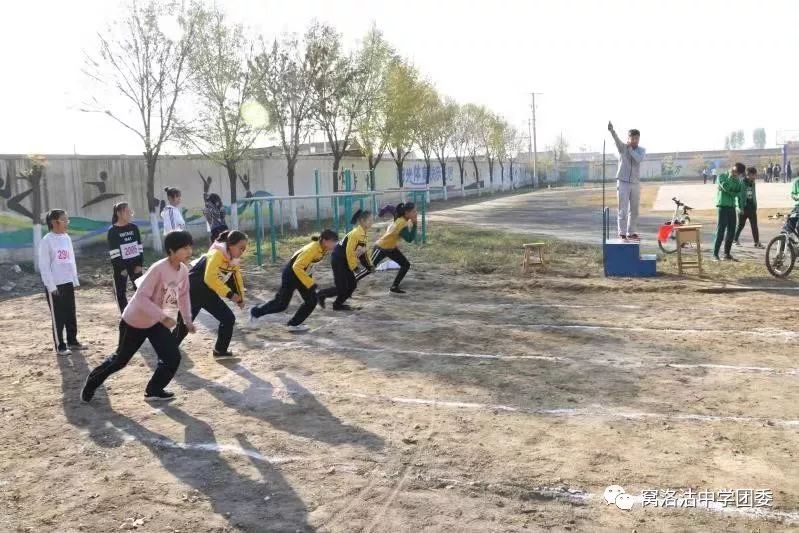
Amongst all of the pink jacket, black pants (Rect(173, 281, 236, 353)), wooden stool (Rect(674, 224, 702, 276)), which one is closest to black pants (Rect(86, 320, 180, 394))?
the pink jacket

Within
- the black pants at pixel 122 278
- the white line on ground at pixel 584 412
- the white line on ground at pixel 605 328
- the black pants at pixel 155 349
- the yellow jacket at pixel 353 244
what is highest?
the yellow jacket at pixel 353 244

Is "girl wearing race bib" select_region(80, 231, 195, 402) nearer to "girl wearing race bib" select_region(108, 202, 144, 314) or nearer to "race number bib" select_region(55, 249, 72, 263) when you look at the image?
"race number bib" select_region(55, 249, 72, 263)

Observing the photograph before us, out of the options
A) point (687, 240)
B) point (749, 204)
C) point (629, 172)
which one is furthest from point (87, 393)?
point (749, 204)

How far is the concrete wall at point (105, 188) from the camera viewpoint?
1520 centimetres

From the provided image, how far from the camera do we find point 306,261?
26.5ft

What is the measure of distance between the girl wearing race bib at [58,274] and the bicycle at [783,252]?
10.1m

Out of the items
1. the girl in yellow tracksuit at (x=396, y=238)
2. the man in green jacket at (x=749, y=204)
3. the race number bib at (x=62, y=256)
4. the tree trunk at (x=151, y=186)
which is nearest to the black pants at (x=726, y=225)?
the man in green jacket at (x=749, y=204)

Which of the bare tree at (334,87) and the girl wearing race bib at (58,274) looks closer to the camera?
the girl wearing race bib at (58,274)

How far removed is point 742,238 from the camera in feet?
54.1

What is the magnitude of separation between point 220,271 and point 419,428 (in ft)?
9.72

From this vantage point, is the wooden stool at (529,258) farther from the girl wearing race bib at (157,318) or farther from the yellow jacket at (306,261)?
the girl wearing race bib at (157,318)

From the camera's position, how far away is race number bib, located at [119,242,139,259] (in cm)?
852

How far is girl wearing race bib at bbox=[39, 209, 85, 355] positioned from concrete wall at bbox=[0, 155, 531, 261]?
8.74 meters

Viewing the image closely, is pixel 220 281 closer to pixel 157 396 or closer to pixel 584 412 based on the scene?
pixel 157 396
